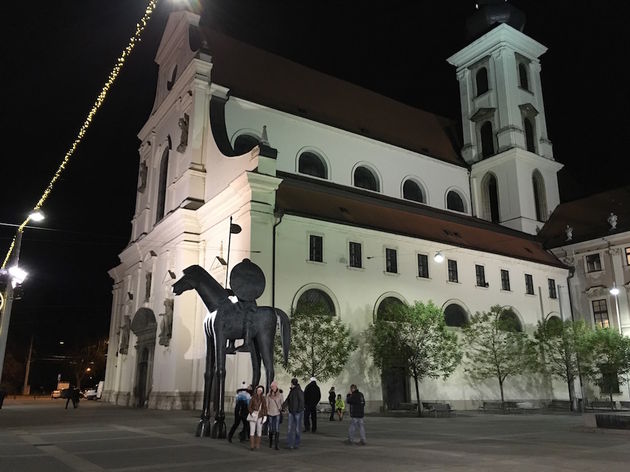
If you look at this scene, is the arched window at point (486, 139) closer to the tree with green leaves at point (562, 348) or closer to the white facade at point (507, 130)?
the white facade at point (507, 130)

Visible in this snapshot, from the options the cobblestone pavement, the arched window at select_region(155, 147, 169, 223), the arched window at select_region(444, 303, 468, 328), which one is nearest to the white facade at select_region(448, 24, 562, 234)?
the arched window at select_region(444, 303, 468, 328)

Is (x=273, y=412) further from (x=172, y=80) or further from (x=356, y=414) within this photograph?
(x=172, y=80)

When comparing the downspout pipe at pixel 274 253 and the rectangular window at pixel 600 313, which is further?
→ the rectangular window at pixel 600 313

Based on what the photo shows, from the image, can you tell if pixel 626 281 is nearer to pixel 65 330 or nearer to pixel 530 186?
pixel 530 186

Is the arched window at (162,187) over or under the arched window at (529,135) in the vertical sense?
under

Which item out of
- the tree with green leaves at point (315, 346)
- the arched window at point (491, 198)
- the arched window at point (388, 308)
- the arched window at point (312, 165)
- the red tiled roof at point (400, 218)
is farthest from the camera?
the arched window at point (491, 198)

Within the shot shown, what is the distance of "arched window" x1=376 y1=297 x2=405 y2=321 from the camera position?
81.0 feet

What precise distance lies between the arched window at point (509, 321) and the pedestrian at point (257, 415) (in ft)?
64.8

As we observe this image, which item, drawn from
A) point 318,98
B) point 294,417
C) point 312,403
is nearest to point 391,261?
point 312,403

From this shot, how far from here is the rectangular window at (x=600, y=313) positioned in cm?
3288

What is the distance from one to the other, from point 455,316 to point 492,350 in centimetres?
243

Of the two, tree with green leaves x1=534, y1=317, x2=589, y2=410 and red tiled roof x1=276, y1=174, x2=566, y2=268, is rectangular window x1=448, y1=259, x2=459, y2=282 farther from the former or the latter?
tree with green leaves x1=534, y1=317, x2=589, y2=410

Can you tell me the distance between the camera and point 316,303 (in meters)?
23.1

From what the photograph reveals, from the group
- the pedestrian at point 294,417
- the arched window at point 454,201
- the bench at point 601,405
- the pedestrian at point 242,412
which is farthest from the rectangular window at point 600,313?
the pedestrian at point 242,412
